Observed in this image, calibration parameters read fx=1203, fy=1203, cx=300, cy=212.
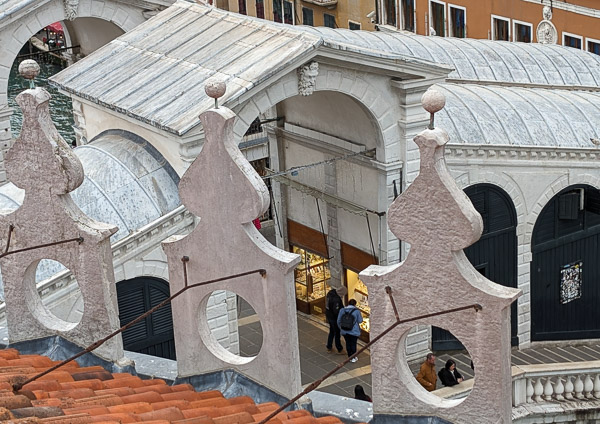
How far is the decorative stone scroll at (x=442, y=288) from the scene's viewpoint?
10.3 m

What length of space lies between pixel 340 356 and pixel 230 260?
15818 mm

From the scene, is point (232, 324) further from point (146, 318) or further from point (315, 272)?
point (315, 272)

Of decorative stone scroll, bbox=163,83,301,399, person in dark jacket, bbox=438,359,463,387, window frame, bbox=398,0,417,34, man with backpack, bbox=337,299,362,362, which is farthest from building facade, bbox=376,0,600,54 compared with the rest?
decorative stone scroll, bbox=163,83,301,399

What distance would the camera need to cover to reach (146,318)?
23.5 m

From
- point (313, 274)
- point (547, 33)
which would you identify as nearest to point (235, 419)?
point (313, 274)

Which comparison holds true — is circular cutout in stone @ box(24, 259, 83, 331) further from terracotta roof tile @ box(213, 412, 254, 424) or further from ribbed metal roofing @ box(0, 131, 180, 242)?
terracotta roof tile @ box(213, 412, 254, 424)

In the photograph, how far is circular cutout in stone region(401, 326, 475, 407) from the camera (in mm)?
22828

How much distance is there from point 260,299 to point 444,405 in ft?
7.14

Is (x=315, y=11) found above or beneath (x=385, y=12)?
beneath

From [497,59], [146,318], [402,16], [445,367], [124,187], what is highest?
[124,187]

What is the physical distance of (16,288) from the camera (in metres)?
13.8

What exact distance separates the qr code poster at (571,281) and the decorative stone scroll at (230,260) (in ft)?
57.2

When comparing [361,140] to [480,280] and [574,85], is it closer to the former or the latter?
[574,85]

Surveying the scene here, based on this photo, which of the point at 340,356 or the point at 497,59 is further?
the point at 497,59
